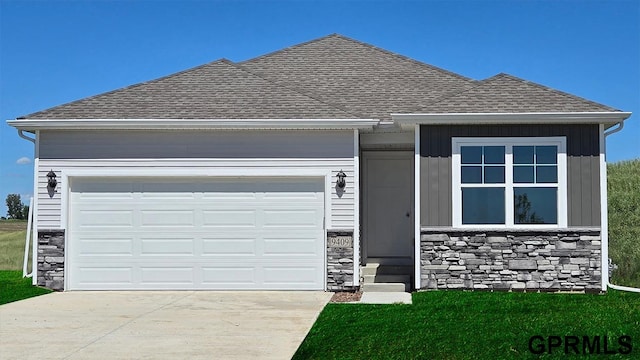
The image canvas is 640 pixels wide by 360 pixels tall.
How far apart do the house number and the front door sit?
1795mm

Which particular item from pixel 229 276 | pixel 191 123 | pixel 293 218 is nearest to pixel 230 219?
pixel 229 276

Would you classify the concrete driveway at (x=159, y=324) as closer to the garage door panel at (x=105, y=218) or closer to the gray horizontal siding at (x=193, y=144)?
the garage door panel at (x=105, y=218)

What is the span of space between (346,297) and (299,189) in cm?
219

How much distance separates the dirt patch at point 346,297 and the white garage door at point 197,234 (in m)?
0.61

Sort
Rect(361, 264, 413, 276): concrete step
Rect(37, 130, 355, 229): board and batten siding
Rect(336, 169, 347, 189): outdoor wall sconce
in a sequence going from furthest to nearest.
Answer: Rect(361, 264, 413, 276): concrete step
Rect(37, 130, 355, 229): board and batten siding
Rect(336, 169, 347, 189): outdoor wall sconce

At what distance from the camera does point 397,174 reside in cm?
1439

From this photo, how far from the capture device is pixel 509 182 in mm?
12000

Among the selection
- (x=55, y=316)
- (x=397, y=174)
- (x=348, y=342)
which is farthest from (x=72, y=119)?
(x=348, y=342)

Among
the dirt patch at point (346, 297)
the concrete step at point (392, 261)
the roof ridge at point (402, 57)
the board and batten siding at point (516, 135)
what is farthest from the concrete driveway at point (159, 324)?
the roof ridge at point (402, 57)

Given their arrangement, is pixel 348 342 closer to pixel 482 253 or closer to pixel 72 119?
pixel 482 253

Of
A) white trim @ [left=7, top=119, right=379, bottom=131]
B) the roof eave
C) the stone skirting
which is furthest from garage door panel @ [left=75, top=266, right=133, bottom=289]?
the roof eave

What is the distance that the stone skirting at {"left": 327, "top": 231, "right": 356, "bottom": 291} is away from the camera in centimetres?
1255

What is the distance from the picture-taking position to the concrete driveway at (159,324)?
24.6 ft
